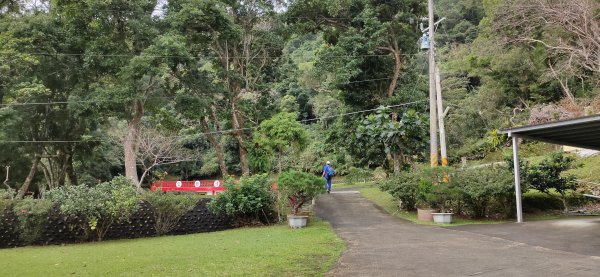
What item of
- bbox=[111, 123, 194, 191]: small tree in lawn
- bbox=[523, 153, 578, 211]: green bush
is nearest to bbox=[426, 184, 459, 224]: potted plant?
bbox=[523, 153, 578, 211]: green bush

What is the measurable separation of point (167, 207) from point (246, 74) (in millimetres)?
12968

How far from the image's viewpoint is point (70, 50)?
22.8 metres

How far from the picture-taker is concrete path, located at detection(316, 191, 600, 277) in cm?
729

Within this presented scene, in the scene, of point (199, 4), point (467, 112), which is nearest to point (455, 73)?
point (467, 112)

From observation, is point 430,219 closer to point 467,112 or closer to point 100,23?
point 100,23

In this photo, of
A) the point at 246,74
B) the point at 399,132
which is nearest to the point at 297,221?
the point at 399,132

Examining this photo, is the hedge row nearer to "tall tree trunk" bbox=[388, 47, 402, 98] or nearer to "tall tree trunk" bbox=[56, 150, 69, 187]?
"tall tree trunk" bbox=[388, 47, 402, 98]

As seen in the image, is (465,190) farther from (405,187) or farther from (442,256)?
(442,256)

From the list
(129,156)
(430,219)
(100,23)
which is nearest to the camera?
(430,219)

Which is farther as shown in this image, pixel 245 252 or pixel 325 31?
pixel 325 31

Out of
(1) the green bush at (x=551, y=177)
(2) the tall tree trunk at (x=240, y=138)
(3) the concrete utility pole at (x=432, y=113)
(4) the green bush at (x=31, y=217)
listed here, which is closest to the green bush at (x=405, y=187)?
(3) the concrete utility pole at (x=432, y=113)

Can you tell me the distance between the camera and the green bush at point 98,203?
13.3m

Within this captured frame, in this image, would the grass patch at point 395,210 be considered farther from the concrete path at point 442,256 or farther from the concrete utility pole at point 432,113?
the concrete utility pole at point 432,113

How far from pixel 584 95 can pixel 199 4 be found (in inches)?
840
